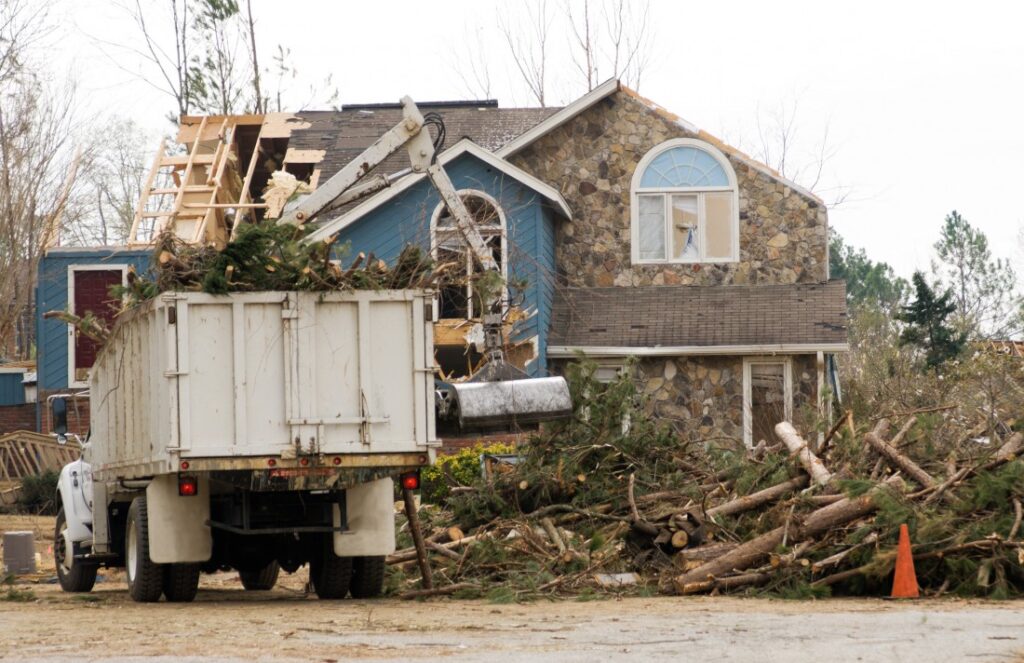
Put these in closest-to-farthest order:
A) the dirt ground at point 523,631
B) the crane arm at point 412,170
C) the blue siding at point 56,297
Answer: the dirt ground at point 523,631
the crane arm at point 412,170
the blue siding at point 56,297

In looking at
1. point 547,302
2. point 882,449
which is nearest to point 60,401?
point 882,449

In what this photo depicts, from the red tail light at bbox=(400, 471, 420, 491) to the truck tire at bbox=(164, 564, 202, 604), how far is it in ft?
6.93

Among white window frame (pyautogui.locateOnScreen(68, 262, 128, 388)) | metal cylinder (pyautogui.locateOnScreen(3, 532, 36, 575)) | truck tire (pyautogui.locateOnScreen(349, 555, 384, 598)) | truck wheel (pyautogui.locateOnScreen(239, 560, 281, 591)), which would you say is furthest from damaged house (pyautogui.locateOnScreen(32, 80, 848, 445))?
truck tire (pyautogui.locateOnScreen(349, 555, 384, 598))

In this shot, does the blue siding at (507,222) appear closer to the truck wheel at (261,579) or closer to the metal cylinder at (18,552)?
the metal cylinder at (18,552)

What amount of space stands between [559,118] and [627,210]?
81.4 inches

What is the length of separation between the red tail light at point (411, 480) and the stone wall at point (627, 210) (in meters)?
14.8

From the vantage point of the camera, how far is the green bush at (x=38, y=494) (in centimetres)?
2723

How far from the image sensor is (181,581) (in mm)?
13125

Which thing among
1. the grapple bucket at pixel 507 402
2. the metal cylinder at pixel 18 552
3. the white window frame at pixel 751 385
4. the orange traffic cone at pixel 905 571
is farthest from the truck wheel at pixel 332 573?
the white window frame at pixel 751 385

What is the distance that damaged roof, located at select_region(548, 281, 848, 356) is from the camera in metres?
25.3

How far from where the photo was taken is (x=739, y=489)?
48.1ft

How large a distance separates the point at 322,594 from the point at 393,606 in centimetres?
132

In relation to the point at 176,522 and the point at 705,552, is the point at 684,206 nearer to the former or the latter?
the point at 705,552

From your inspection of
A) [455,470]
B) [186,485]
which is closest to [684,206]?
[455,470]
